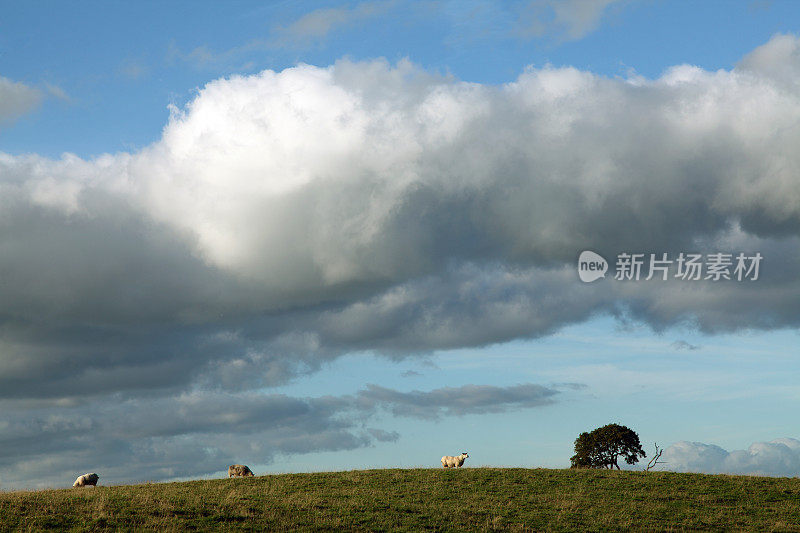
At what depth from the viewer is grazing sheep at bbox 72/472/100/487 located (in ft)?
176

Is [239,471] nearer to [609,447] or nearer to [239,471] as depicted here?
[239,471]

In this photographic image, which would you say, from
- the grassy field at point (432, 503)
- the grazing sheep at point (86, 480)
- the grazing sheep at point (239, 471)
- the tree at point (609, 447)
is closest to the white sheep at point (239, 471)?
the grazing sheep at point (239, 471)

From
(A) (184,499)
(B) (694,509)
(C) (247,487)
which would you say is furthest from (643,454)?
(A) (184,499)

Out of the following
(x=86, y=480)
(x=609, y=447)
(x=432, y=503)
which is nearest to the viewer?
(x=432, y=503)

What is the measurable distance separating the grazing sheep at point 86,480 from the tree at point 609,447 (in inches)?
1809

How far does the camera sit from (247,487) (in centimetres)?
4838

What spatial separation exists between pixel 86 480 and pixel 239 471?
35.3 ft

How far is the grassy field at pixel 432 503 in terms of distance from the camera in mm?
37094

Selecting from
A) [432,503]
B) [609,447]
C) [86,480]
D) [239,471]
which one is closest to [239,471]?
[239,471]

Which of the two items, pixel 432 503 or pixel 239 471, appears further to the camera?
pixel 239 471

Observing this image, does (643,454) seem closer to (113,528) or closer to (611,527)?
(611,527)

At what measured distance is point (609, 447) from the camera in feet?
251

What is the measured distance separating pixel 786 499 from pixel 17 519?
4348cm

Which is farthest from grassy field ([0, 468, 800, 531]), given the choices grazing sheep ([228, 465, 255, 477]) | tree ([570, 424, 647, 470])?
tree ([570, 424, 647, 470])
